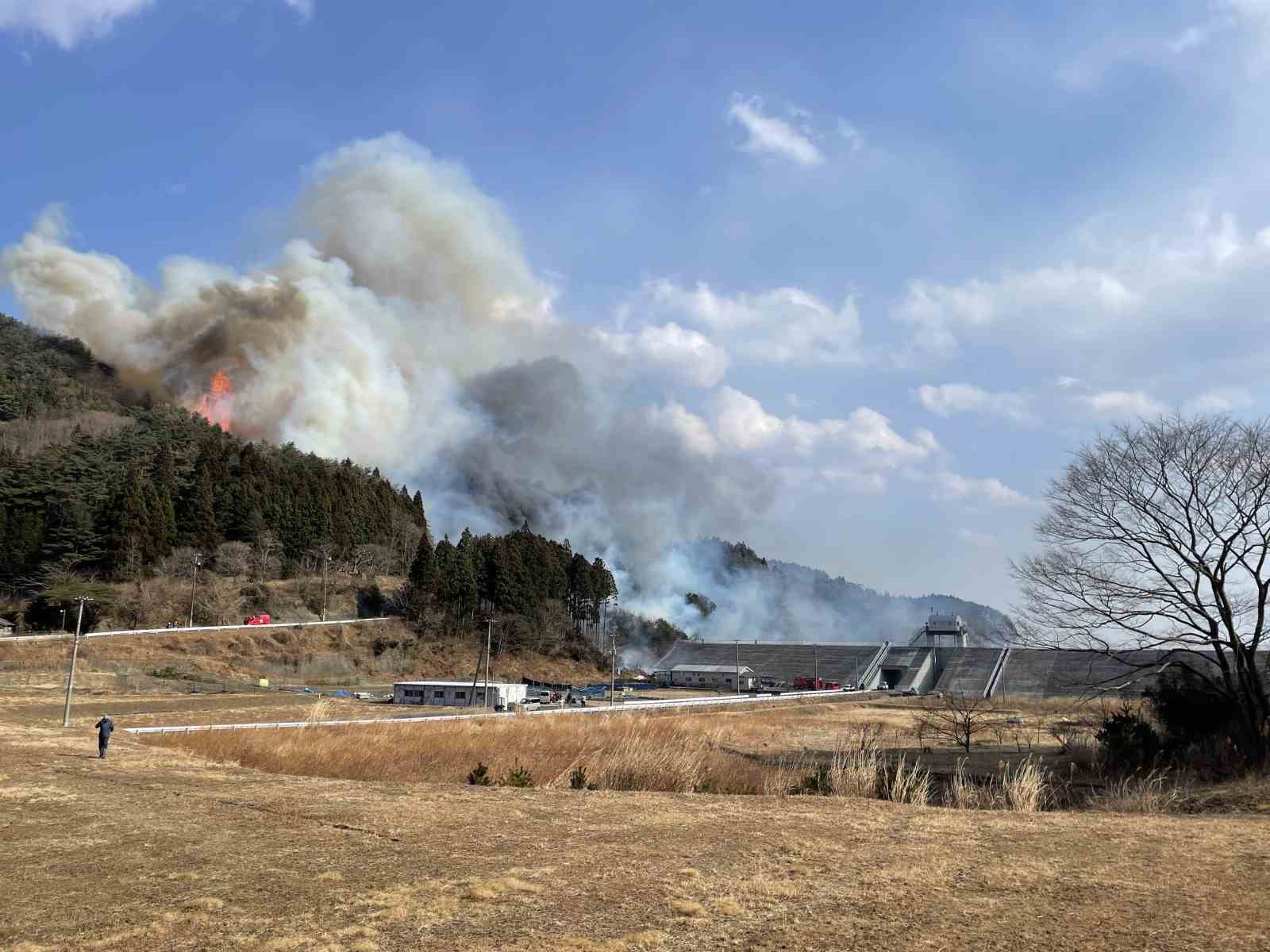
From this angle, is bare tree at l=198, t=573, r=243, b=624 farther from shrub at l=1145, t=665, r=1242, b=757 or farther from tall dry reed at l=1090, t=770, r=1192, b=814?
tall dry reed at l=1090, t=770, r=1192, b=814

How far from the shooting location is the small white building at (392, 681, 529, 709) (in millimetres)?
61625

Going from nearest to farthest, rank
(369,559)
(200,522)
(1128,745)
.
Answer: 1. (1128,745)
2. (200,522)
3. (369,559)

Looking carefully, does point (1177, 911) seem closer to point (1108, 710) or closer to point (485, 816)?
point (485, 816)

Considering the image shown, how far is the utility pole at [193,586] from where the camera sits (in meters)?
88.3

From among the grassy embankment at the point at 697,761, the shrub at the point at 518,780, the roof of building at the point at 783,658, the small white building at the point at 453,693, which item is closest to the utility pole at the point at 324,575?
the small white building at the point at 453,693

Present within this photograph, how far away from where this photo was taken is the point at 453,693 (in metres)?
63.8

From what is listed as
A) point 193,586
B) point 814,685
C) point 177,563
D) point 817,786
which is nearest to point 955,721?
point 817,786

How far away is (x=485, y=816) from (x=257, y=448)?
423 ft

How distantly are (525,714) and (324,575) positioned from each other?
Result: 60.9m

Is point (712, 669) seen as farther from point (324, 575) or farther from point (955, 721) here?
point (955, 721)

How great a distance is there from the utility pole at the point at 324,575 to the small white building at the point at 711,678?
42.1 meters

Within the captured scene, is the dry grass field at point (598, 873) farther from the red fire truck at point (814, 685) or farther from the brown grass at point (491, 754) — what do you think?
the red fire truck at point (814, 685)

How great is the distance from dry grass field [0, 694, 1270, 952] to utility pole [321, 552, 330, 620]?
273 ft

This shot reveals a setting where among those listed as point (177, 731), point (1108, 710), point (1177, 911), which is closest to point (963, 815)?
point (1177, 911)
